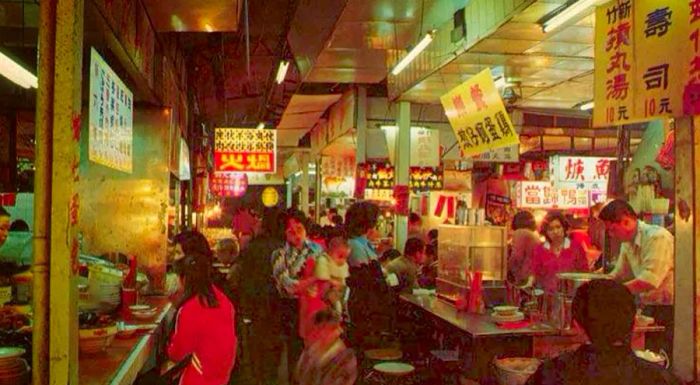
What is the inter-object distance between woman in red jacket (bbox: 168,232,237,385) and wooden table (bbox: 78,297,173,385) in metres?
0.31

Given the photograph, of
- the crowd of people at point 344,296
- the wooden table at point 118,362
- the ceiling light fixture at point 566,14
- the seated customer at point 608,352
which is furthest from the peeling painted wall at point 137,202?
the seated customer at point 608,352

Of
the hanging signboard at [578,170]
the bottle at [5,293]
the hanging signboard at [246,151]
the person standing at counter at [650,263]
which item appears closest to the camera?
the bottle at [5,293]

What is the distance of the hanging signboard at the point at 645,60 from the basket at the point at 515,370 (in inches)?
92.5

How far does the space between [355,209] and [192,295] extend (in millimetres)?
3565

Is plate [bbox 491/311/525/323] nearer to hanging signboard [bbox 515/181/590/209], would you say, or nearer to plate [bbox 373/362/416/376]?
plate [bbox 373/362/416/376]

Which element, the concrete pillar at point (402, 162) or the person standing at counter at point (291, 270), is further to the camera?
the concrete pillar at point (402, 162)

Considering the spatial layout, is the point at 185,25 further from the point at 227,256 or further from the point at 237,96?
the point at 237,96

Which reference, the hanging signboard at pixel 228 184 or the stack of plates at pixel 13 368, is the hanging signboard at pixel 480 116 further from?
the hanging signboard at pixel 228 184

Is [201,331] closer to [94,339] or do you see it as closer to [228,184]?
[94,339]

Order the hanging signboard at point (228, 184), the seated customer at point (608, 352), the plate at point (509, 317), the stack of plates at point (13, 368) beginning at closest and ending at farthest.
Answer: the seated customer at point (608, 352) < the stack of plates at point (13, 368) < the plate at point (509, 317) < the hanging signboard at point (228, 184)

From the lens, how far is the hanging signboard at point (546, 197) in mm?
17672

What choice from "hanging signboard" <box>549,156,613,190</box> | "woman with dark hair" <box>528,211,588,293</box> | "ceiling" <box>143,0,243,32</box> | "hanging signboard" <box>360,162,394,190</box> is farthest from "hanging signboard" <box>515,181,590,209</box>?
"ceiling" <box>143,0,243,32</box>

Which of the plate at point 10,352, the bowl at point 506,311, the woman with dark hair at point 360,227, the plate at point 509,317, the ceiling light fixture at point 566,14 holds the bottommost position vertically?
the plate at point 509,317

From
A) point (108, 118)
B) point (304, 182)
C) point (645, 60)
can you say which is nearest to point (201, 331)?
point (108, 118)
